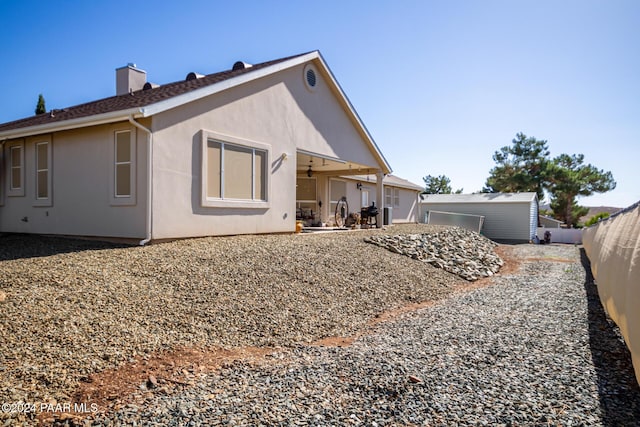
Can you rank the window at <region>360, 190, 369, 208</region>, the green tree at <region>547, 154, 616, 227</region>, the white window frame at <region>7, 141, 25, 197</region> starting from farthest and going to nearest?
the green tree at <region>547, 154, 616, 227</region> < the window at <region>360, 190, 369, 208</region> < the white window frame at <region>7, 141, 25, 197</region>

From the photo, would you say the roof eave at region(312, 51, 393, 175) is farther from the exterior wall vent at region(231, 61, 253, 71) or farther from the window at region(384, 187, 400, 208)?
the window at region(384, 187, 400, 208)

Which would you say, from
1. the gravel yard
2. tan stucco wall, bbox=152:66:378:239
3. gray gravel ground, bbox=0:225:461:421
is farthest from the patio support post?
the gravel yard

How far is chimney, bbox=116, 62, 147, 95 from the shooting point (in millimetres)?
14352

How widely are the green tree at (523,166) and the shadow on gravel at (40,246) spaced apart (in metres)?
37.6

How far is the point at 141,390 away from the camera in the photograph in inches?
138

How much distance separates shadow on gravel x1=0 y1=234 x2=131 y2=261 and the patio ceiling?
811 centimetres

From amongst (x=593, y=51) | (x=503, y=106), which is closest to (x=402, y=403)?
(x=593, y=51)

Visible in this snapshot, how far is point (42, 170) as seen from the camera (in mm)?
10406

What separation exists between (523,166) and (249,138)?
35444 millimetres

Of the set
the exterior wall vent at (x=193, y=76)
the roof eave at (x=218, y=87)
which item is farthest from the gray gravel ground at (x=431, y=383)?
the exterior wall vent at (x=193, y=76)

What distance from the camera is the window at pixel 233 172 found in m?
9.62

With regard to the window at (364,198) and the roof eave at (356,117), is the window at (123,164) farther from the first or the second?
the window at (364,198)

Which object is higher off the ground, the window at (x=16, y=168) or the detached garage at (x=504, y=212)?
the window at (x=16, y=168)

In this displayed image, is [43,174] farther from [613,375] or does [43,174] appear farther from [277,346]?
[613,375]
